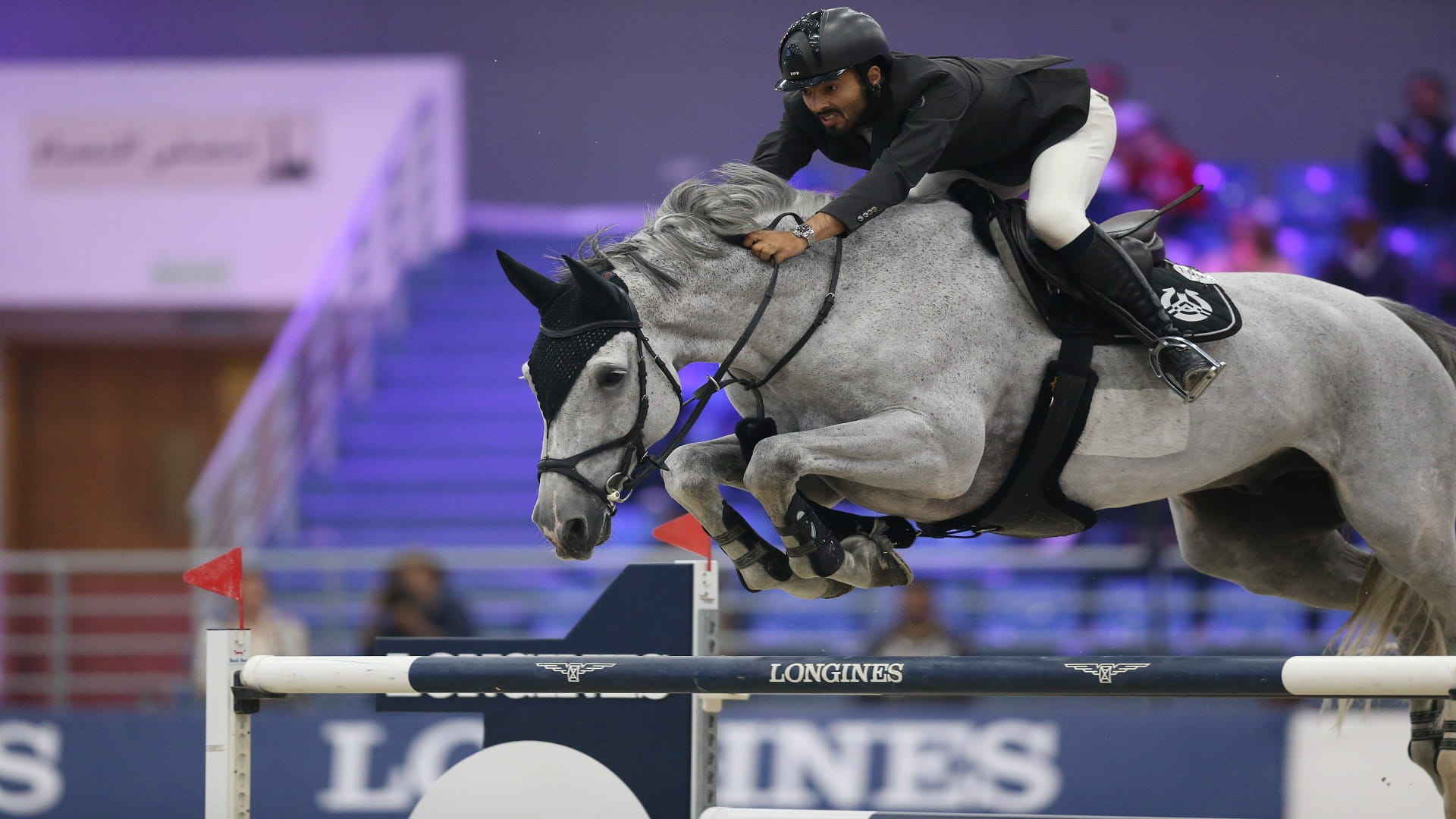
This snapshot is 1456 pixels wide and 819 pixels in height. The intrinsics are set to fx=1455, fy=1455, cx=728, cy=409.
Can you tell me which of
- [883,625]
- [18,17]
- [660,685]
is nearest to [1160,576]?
[883,625]

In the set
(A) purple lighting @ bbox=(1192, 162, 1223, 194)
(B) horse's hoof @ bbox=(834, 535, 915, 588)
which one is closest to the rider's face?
(B) horse's hoof @ bbox=(834, 535, 915, 588)

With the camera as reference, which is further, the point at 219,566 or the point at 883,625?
the point at 883,625

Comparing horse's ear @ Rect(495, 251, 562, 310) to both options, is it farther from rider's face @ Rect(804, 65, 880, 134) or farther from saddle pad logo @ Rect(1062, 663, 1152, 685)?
saddle pad logo @ Rect(1062, 663, 1152, 685)

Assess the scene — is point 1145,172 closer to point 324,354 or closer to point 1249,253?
point 1249,253

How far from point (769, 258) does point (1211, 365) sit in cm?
99

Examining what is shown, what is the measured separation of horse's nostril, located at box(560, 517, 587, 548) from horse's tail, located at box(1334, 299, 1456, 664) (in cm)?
204

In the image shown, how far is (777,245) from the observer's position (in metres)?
3.15

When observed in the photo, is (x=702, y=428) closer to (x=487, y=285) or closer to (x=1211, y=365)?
(x=487, y=285)

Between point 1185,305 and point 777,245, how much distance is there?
3.17 feet

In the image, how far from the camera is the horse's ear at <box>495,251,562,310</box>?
3.03 metres

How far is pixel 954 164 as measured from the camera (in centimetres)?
337

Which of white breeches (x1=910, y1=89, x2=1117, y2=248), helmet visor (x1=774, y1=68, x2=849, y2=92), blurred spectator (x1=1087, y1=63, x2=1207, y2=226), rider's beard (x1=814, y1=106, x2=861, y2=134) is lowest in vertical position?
white breeches (x1=910, y1=89, x2=1117, y2=248)

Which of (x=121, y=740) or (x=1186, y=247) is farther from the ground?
(x=1186, y=247)

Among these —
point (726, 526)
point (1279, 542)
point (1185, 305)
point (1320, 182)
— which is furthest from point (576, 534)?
point (1320, 182)
